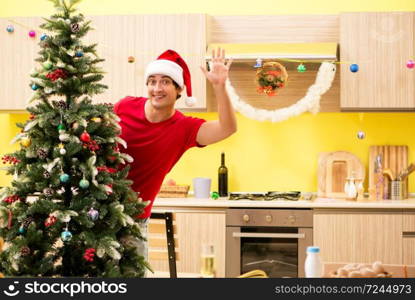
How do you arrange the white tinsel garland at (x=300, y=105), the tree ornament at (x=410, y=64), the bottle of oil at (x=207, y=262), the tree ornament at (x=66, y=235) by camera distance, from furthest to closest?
the white tinsel garland at (x=300, y=105) < the tree ornament at (x=410, y=64) < the bottle of oil at (x=207, y=262) < the tree ornament at (x=66, y=235)

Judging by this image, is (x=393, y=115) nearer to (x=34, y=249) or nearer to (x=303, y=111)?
(x=303, y=111)

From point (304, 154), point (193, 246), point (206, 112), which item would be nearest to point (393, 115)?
point (304, 154)

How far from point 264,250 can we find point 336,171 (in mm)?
857

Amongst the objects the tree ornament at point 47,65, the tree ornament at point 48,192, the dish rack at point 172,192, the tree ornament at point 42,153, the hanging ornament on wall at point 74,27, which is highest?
the hanging ornament on wall at point 74,27

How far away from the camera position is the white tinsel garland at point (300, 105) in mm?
5098

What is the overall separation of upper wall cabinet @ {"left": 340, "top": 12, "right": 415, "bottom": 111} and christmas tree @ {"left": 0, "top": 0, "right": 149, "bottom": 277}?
2549mm

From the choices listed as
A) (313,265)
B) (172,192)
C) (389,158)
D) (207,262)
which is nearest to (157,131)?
(207,262)

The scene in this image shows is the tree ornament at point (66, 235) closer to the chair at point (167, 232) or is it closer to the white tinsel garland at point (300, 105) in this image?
the chair at point (167, 232)

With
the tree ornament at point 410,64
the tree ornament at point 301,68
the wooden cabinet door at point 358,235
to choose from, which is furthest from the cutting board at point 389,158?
the tree ornament at point 301,68

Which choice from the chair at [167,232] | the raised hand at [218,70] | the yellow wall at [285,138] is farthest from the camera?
the yellow wall at [285,138]

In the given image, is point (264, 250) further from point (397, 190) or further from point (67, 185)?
point (67, 185)

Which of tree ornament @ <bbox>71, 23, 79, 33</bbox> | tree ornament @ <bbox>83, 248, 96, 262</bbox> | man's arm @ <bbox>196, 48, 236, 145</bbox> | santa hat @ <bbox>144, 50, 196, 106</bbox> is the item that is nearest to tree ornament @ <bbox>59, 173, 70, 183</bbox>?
tree ornament @ <bbox>83, 248, 96, 262</bbox>

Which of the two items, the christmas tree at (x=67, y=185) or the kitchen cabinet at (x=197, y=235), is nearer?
the christmas tree at (x=67, y=185)

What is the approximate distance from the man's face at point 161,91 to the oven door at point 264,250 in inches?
70.8
